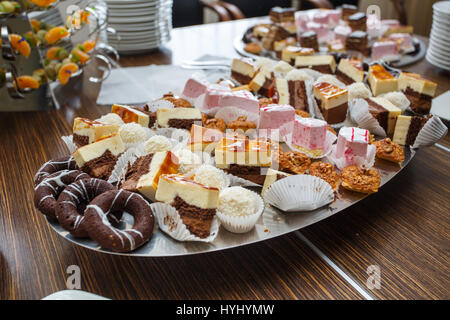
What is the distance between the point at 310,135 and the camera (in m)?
1.35

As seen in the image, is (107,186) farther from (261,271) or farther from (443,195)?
(443,195)

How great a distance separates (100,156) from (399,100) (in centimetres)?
124

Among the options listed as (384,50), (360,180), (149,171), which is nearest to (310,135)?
(360,180)

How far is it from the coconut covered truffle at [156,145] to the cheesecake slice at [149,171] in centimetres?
6

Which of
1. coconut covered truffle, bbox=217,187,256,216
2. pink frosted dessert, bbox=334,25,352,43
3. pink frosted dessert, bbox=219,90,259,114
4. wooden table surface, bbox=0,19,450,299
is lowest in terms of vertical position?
wooden table surface, bbox=0,19,450,299

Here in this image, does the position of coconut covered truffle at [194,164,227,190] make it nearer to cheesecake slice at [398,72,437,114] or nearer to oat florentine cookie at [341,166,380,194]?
oat florentine cookie at [341,166,380,194]

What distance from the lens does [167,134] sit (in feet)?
4.85

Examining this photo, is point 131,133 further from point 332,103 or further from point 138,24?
point 138,24

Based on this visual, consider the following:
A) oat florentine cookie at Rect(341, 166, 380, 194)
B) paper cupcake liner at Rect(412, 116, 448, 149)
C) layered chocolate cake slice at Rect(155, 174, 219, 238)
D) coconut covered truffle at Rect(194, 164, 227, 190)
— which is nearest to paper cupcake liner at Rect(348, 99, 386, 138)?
paper cupcake liner at Rect(412, 116, 448, 149)

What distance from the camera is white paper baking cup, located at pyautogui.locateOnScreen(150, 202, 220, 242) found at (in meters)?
0.97

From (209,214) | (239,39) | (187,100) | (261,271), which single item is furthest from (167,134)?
(239,39)

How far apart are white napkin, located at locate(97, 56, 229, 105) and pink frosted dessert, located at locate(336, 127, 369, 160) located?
3.14 ft

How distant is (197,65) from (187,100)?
719 mm
